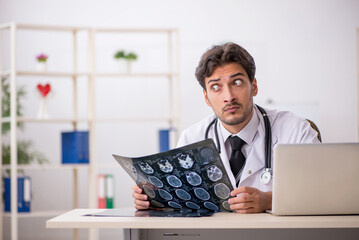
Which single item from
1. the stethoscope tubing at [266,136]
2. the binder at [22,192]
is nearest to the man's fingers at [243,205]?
the stethoscope tubing at [266,136]

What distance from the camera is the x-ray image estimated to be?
1.50 metres

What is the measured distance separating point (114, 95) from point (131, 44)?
0.59m

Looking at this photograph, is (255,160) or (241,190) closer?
(241,190)

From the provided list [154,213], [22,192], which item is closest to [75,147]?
[22,192]

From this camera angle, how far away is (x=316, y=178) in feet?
4.77

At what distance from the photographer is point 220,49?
85.9 inches

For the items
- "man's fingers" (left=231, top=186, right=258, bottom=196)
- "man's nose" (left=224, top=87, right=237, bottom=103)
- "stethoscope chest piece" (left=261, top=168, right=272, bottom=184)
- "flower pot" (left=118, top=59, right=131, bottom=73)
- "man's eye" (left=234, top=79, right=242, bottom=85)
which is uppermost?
"flower pot" (left=118, top=59, right=131, bottom=73)

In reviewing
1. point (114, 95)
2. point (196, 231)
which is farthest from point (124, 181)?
point (196, 231)

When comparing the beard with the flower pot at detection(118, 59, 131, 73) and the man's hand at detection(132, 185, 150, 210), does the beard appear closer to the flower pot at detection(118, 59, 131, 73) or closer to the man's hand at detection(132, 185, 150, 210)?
the man's hand at detection(132, 185, 150, 210)

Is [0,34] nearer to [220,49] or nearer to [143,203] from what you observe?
[220,49]

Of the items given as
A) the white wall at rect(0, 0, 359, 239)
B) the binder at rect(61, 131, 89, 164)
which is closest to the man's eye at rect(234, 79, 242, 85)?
the binder at rect(61, 131, 89, 164)

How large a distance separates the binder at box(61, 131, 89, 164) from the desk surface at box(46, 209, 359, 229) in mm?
3276

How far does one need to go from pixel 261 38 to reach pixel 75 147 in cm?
239

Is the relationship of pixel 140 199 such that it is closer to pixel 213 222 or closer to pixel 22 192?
pixel 213 222
